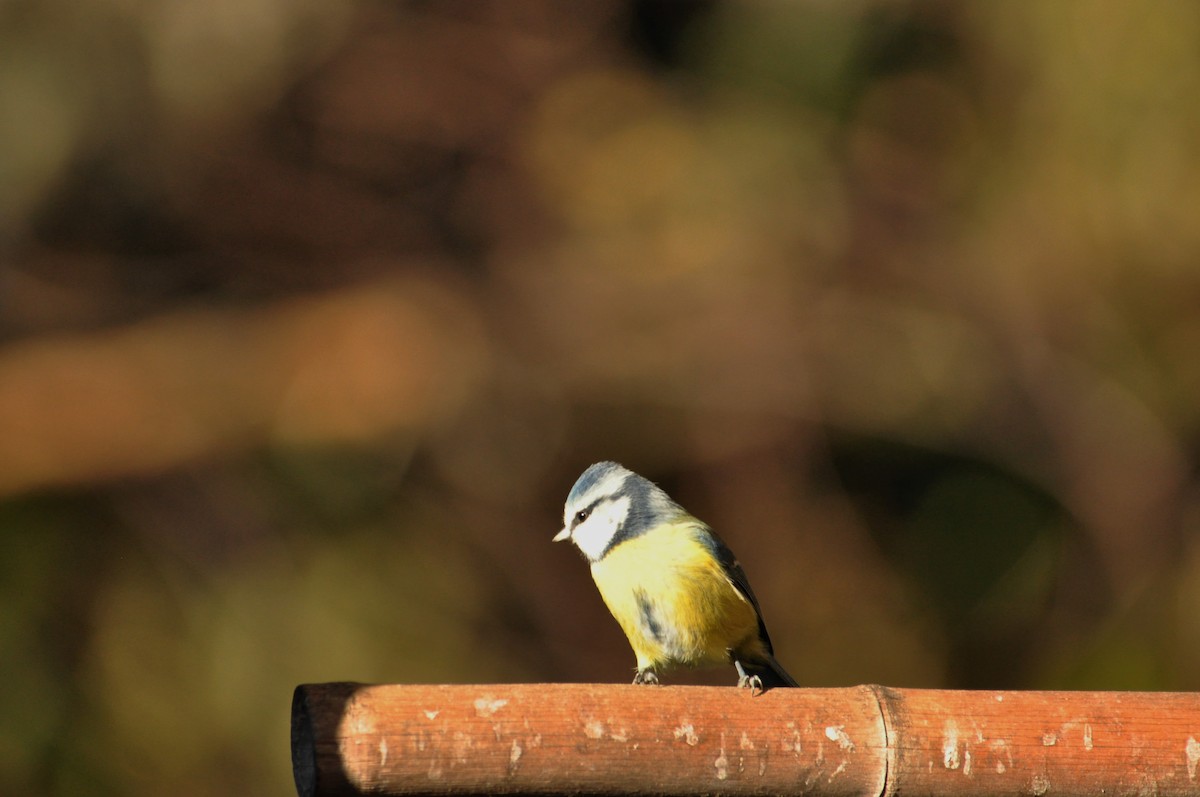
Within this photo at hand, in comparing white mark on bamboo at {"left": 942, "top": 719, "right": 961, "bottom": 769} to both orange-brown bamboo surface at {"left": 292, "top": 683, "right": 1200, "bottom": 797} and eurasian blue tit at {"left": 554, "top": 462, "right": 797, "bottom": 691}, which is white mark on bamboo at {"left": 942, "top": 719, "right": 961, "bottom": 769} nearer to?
orange-brown bamboo surface at {"left": 292, "top": 683, "right": 1200, "bottom": 797}

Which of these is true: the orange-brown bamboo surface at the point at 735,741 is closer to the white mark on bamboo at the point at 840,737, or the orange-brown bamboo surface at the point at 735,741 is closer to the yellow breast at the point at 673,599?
the white mark on bamboo at the point at 840,737

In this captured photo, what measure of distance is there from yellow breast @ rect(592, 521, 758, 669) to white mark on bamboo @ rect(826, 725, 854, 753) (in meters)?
0.66

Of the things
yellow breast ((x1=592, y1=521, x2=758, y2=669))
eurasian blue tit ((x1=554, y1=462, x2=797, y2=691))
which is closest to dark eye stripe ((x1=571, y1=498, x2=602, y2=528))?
eurasian blue tit ((x1=554, y1=462, x2=797, y2=691))

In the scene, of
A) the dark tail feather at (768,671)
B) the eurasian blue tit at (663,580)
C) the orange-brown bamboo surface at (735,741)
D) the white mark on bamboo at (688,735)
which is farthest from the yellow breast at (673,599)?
the white mark on bamboo at (688,735)

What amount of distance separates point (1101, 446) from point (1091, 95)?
1.20 metres

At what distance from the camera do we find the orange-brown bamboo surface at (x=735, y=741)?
134 cm

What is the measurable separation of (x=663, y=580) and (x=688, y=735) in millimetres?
731

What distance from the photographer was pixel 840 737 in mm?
1481

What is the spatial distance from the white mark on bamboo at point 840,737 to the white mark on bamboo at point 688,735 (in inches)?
6.8

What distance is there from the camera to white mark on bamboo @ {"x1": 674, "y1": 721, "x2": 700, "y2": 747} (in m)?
1.42

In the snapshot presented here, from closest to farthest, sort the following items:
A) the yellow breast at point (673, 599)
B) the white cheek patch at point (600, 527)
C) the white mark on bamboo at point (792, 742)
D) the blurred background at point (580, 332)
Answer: the white mark on bamboo at point (792, 742), the yellow breast at point (673, 599), the white cheek patch at point (600, 527), the blurred background at point (580, 332)

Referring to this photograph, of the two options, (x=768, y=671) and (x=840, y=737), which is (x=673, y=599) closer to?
(x=768, y=671)

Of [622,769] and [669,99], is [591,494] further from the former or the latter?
[669,99]

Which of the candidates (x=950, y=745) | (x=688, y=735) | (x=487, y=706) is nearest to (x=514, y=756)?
(x=487, y=706)
